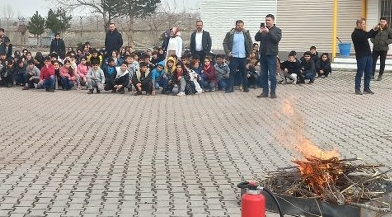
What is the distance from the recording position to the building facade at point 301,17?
2544cm

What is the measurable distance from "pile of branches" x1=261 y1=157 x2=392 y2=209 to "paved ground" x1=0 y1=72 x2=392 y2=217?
23.5 inches

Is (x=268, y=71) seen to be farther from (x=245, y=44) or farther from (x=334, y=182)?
(x=334, y=182)

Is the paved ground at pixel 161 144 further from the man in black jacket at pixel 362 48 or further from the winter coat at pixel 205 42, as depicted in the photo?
the winter coat at pixel 205 42

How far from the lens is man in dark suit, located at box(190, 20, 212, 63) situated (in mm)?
18875

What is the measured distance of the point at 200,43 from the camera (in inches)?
745

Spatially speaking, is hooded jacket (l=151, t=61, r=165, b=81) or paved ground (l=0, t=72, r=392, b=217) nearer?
paved ground (l=0, t=72, r=392, b=217)

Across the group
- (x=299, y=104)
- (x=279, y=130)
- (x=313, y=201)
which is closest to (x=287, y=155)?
(x=279, y=130)

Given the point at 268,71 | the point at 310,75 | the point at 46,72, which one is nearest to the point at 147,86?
the point at 46,72

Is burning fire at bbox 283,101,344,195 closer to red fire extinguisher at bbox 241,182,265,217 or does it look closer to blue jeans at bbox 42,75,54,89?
red fire extinguisher at bbox 241,182,265,217

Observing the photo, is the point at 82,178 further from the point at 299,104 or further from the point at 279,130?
the point at 299,104

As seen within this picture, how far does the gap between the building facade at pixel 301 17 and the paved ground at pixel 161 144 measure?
9139 millimetres

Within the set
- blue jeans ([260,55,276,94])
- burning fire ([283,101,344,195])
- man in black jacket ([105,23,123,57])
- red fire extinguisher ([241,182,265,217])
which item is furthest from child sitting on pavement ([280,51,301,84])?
red fire extinguisher ([241,182,265,217])

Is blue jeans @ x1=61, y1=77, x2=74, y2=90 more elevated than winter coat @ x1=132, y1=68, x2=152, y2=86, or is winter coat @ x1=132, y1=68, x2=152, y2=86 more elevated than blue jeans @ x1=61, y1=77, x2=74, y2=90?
winter coat @ x1=132, y1=68, x2=152, y2=86

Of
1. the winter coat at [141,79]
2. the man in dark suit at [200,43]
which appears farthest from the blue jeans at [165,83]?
the man in dark suit at [200,43]
